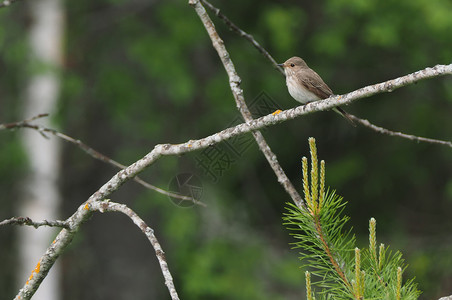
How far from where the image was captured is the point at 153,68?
9258 mm

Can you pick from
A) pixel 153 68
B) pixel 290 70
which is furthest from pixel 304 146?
pixel 290 70

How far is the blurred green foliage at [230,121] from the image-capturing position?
9.17m

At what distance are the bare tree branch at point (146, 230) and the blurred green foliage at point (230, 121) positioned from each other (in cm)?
627

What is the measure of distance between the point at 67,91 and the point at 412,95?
5038 mm

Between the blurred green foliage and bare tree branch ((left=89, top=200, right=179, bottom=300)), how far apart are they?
6.27 m

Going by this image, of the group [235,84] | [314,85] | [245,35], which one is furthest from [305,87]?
[235,84]

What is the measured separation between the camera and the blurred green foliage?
30.1ft

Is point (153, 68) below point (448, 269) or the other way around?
the other way around

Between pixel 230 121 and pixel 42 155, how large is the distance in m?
2.66

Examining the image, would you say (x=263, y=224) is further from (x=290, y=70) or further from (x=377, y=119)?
(x=290, y=70)

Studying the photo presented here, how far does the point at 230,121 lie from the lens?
9.27 meters

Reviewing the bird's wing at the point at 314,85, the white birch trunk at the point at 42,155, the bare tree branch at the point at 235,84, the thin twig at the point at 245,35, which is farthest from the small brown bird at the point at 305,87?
the white birch trunk at the point at 42,155

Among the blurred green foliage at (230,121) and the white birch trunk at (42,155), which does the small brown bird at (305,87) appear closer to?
the blurred green foliage at (230,121)

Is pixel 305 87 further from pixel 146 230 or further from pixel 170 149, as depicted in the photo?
pixel 146 230
